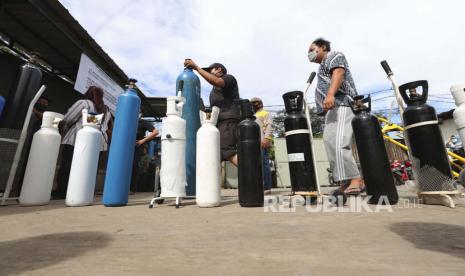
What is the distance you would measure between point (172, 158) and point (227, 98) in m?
1.06

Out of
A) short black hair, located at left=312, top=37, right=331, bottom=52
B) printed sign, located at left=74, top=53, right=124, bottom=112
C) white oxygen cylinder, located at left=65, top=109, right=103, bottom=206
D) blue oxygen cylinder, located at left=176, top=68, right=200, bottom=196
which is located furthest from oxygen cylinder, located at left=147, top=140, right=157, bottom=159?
short black hair, located at left=312, top=37, right=331, bottom=52

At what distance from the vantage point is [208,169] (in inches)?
82.1

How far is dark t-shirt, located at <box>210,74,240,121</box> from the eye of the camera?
274cm

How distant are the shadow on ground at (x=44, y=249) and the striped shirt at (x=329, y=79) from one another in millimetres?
2468

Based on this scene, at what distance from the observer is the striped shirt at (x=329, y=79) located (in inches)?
99.6

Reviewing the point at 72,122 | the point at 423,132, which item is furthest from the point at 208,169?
the point at 72,122

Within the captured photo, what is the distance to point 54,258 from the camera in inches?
30.3

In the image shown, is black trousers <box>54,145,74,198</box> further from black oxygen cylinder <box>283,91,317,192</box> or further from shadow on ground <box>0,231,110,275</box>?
black oxygen cylinder <box>283,91,317,192</box>

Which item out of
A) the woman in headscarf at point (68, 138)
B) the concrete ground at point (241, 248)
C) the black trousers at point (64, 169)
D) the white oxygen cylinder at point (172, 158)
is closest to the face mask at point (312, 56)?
the white oxygen cylinder at point (172, 158)

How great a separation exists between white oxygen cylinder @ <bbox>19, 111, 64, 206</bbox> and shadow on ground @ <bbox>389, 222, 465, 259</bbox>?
9.93 ft

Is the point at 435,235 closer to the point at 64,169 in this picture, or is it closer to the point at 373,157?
the point at 373,157

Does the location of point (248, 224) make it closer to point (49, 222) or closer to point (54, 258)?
point (54, 258)

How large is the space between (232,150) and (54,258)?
6.49 ft

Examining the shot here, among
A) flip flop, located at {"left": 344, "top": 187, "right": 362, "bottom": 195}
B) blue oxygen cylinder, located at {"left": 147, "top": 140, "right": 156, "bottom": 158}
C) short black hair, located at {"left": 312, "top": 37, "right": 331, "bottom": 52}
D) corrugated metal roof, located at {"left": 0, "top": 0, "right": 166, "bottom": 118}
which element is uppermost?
corrugated metal roof, located at {"left": 0, "top": 0, "right": 166, "bottom": 118}
